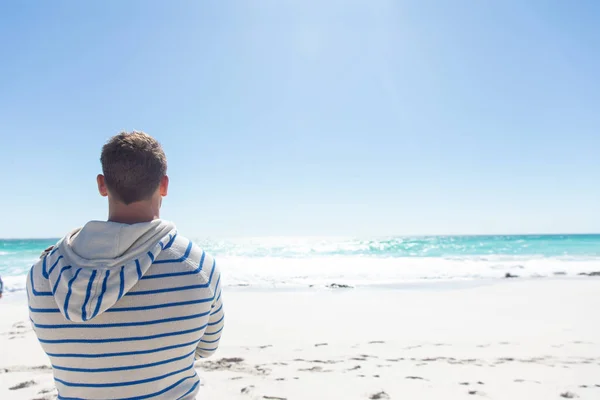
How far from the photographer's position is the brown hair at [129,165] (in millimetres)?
1339

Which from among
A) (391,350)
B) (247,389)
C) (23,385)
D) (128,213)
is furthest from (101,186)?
(391,350)

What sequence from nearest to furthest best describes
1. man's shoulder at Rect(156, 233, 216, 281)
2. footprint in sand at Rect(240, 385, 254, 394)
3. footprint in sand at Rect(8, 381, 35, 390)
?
man's shoulder at Rect(156, 233, 216, 281) → footprint in sand at Rect(240, 385, 254, 394) → footprint in sand at Rect(8, 381, 35, 390)

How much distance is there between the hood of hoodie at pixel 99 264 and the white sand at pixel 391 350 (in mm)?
2965

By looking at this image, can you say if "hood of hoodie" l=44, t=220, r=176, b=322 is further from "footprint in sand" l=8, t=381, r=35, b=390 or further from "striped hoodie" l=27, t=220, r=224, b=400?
"footprint in sand" l=8, t=381, r=35, b=390

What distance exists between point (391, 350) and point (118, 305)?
4.64 m

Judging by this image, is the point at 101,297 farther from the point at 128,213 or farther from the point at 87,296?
the point at 128,213

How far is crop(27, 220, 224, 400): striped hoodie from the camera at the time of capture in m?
1.18

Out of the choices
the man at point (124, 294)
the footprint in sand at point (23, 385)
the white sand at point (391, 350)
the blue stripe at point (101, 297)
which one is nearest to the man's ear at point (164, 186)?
the man at point (124, 294)

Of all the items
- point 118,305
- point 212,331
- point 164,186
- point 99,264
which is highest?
point 164,186

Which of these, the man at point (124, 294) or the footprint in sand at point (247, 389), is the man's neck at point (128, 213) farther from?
the footprint in sand at point (247, 389)

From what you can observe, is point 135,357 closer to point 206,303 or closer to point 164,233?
point 206,303

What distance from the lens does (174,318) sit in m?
1.29

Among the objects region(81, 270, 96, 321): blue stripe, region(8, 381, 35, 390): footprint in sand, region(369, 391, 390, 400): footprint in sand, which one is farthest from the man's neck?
region(8, 381, 35, 390): footprint in sand

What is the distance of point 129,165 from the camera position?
1.33 meters
